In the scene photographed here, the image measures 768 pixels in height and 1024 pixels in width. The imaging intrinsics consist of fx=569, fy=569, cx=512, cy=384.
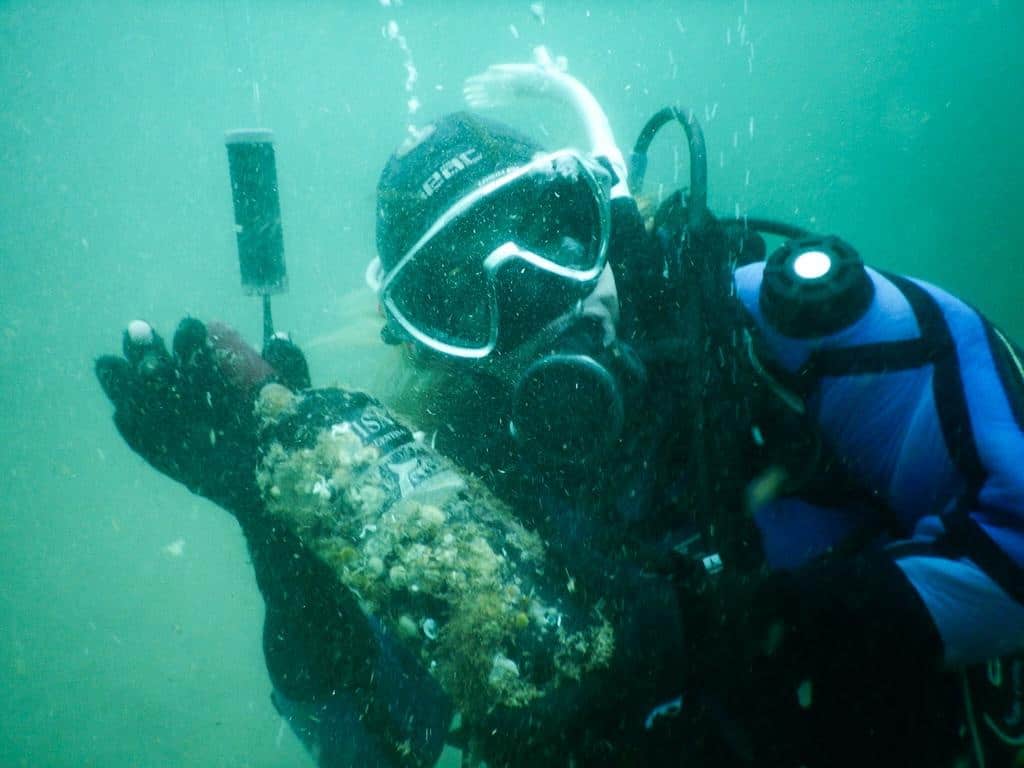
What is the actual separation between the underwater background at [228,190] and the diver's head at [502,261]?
49 cm

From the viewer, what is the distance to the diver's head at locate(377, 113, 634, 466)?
1.84 metres

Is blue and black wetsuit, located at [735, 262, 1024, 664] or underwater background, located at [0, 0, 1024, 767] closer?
blue and black wetsuit, located at [735, 262, 1024, 664]

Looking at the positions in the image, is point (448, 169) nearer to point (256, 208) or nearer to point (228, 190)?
point (256, 208)

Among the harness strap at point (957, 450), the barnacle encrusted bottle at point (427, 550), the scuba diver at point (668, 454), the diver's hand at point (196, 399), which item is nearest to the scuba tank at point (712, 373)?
the scuba diver at point (668, 454)

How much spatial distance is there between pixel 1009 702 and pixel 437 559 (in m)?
1.28

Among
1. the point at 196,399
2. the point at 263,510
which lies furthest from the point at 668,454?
the point at 196,399

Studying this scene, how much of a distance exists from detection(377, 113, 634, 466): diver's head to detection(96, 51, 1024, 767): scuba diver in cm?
1

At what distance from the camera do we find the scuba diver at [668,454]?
3.79 ft

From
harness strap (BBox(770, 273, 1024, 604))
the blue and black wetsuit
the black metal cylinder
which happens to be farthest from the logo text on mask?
harness strap (BBox(770, 273, 1024, 604))

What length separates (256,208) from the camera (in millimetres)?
2326

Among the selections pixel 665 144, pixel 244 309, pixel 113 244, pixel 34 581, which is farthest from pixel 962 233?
pixel 113 244

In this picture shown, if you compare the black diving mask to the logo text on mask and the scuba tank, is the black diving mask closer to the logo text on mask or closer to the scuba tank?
the logo text on mask

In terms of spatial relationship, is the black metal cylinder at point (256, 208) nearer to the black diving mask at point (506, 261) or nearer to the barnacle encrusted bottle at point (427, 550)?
the black diving mask at point (506, 261)

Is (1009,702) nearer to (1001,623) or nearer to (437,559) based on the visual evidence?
(1001,623)
